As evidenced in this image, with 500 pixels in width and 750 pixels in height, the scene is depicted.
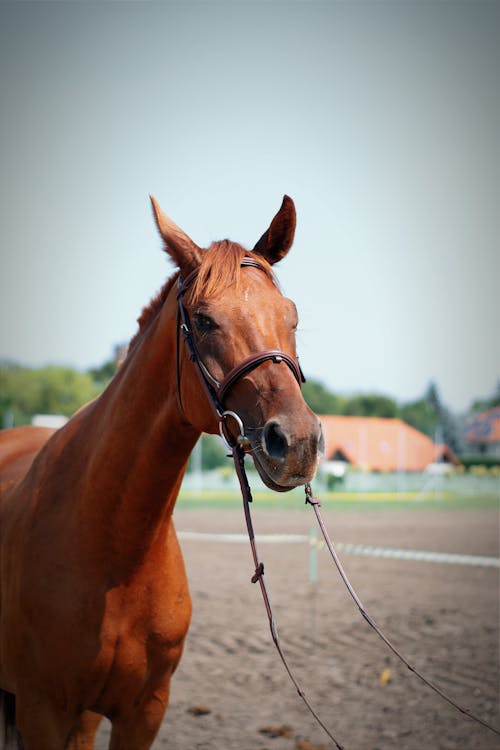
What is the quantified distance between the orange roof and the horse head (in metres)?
49.0

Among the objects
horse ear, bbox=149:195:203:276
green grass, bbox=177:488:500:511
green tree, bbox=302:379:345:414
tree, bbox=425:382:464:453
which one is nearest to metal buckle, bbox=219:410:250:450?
horse ear, bbox=149:195:203:276

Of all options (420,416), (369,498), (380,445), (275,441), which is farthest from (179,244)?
(420,416)

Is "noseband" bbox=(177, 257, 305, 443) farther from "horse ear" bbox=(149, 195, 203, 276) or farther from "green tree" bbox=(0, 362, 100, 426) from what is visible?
"green tree" bbox=(0, 362, 100, 426)

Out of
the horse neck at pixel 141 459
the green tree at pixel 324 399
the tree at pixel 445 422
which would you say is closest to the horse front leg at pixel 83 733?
the horse neck at pixel 141 459

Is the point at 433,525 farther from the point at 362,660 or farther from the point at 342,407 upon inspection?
the point at 342,407

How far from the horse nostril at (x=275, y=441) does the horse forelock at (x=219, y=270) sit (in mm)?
553

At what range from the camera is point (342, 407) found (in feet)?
247

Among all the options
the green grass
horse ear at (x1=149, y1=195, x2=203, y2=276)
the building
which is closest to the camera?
horse ear at (x1=149, y1=195, x2=203, y2=276)

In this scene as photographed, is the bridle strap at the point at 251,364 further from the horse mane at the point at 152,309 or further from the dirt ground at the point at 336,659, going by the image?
the dirt ground at the point at 336,659

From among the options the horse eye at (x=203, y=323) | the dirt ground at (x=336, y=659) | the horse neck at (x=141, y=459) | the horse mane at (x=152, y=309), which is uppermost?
the horse mane at (x=152, y=309)

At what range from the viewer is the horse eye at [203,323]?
2.35 metres

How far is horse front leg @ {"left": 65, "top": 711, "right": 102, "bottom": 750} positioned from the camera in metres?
2.94

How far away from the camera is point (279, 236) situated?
2.66 m

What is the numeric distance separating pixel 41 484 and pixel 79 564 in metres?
0.50
